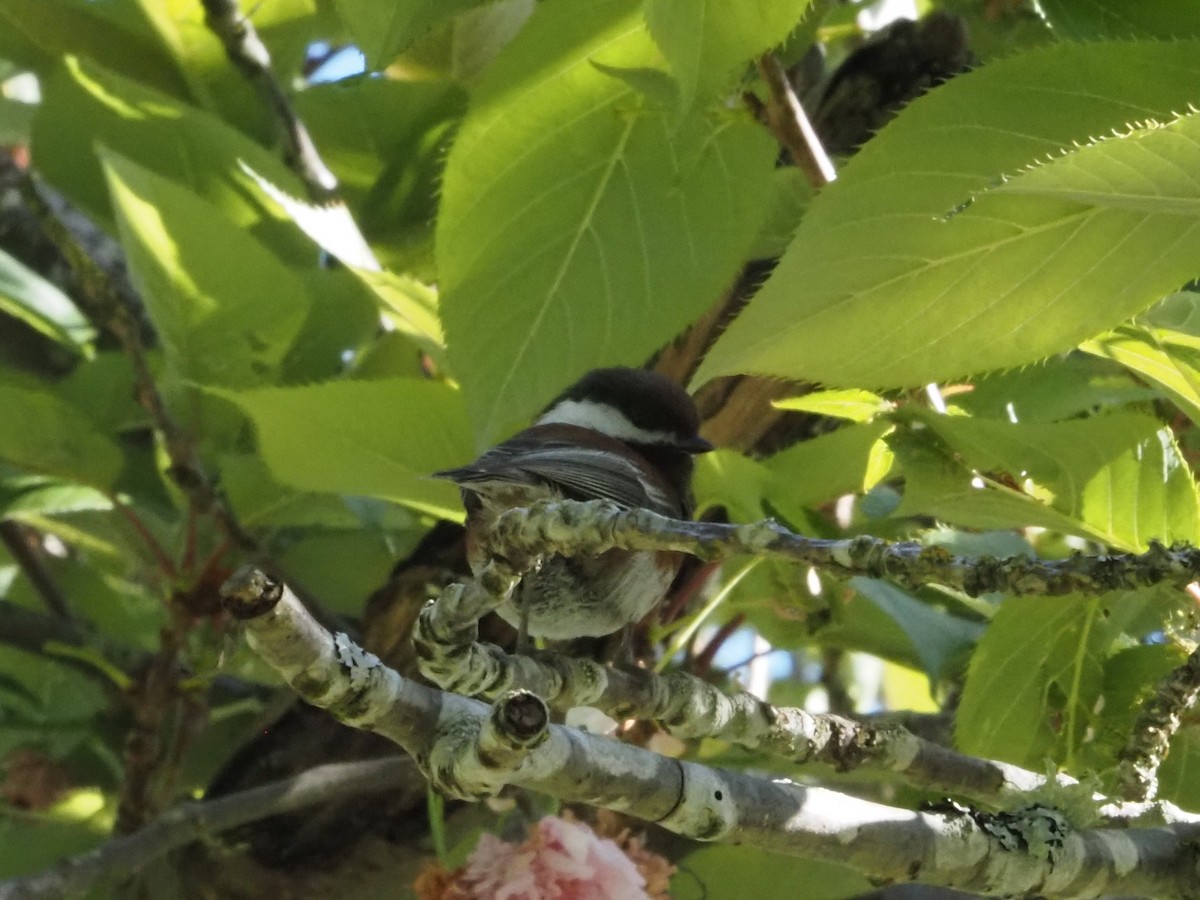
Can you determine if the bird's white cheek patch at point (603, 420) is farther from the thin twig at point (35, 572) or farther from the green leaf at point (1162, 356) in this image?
the thin twig at point (35, 572)

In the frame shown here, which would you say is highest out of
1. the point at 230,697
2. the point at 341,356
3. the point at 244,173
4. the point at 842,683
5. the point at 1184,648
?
the point at 244,173

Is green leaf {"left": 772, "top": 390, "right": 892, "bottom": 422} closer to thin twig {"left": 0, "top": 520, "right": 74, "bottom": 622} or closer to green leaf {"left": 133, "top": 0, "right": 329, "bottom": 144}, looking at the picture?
green leaf {"left": 133, "top": 0, "right": 329, "bottom": 144}

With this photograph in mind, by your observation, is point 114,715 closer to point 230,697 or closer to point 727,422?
point 230,697

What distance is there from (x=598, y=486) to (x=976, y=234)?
477 mm

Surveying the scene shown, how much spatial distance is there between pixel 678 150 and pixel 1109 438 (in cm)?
48

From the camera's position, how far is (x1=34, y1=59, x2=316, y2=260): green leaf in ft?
5.64

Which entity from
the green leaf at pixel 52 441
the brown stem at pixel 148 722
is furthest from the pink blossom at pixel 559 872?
the green leaf at pixel 52 441

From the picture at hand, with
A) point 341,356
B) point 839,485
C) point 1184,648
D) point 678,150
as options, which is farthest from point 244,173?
point 1184,648

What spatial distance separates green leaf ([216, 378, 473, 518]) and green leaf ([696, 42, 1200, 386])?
1.64 feet

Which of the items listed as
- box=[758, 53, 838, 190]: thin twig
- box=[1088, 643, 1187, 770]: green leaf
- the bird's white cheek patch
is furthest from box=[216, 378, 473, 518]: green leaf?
box=[1088, 643, 1187, 770]: green leaf

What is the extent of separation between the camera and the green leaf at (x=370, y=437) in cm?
134

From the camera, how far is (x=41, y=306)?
1850 millimetres

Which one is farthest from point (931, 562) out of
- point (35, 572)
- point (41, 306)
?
point (35, 572)

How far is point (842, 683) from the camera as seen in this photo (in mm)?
2934
